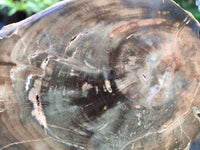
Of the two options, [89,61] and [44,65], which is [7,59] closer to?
[44,65]

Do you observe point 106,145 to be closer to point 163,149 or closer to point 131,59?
point 163,149

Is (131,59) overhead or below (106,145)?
overhead

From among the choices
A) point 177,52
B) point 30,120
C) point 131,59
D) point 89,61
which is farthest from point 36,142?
point 177,52

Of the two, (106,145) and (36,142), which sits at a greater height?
(36,142)

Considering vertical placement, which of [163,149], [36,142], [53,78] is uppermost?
[53,78]

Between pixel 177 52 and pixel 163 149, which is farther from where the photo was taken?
pixel 163 149

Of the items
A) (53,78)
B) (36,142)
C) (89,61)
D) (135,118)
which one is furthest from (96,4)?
(36,142)
